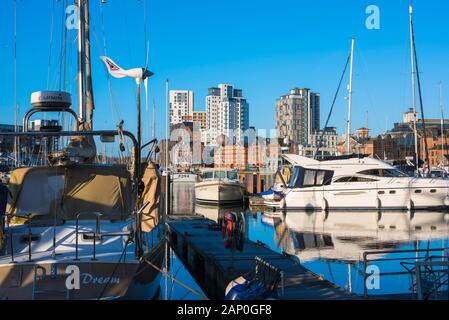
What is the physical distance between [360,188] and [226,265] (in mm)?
28605

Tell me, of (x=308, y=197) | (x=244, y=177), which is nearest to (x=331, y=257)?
(x=308, y=197)

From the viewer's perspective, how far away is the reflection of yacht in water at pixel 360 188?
41.5 m

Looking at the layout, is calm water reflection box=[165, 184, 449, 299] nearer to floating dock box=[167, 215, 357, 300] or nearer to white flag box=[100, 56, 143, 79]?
floating dock box=[167, 215, 357, 300]

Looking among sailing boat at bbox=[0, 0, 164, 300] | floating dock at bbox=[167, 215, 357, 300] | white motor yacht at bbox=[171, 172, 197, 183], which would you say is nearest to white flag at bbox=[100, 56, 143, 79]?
sailing boat at bbox=[0, 0, 164, 300]

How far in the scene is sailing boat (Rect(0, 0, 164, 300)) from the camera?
8.88 meters

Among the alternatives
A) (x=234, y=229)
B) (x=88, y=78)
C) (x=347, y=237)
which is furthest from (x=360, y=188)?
(x=234, y=229)

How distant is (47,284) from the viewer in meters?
8.84

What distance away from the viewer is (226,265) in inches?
588

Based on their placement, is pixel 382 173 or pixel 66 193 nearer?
pixel 66 193

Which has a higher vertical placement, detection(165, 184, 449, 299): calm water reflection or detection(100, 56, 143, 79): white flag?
detection(100, 56, 143, 79): white flag

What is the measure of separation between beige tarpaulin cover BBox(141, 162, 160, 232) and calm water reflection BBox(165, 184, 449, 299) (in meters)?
3.27

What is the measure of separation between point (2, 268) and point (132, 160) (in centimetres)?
400

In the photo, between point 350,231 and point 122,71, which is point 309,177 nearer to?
point 350,231

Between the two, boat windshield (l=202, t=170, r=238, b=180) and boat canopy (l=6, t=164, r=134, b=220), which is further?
boat windshield (l=202, t=170, r=238, b=180)
